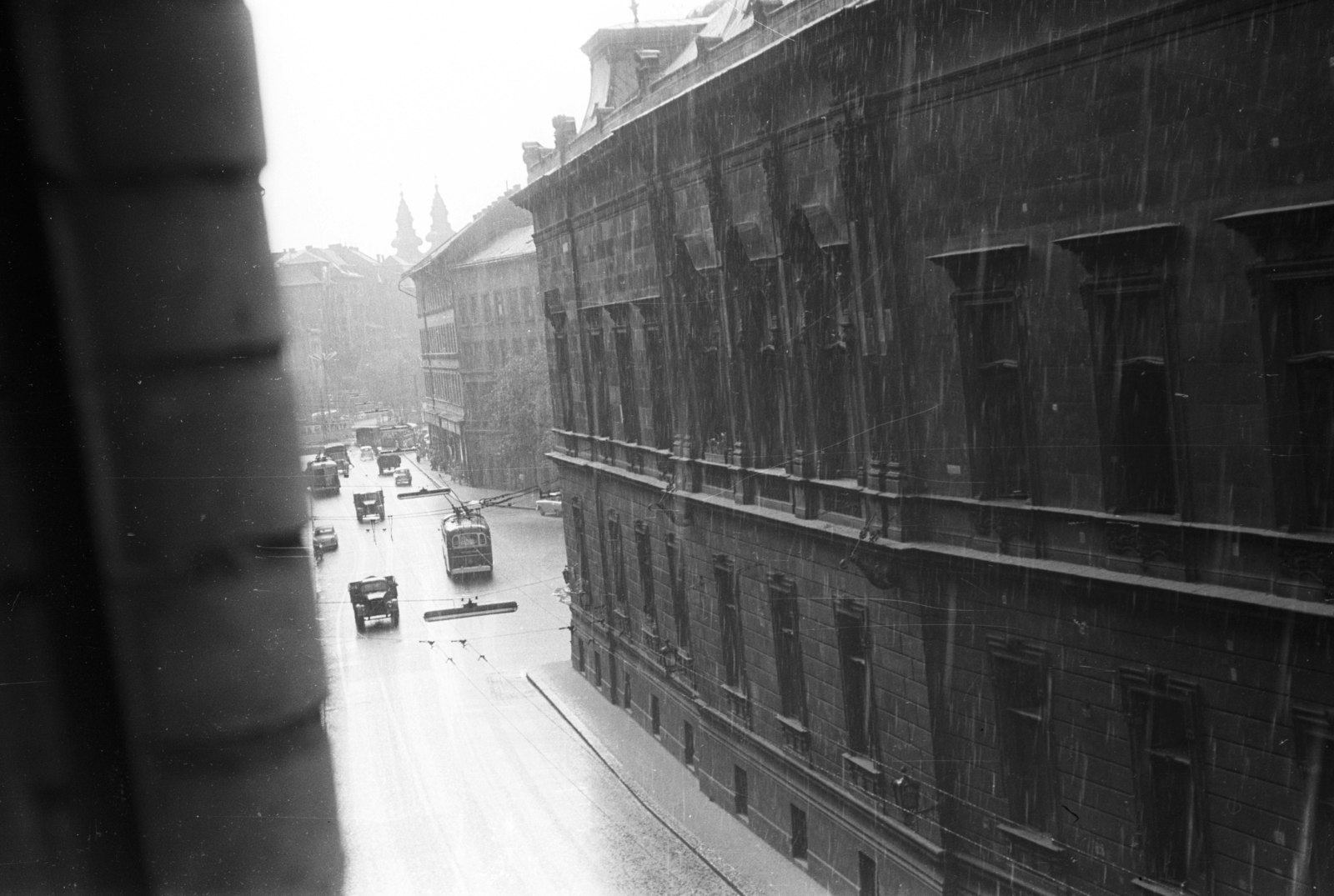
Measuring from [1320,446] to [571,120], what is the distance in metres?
11.7

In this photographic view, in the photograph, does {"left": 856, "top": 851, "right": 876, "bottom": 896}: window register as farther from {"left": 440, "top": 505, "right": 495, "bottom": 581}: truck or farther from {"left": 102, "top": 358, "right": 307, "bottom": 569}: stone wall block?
{"left": 102, "top": 358, "right": 307, "bottom": 569}: stone wall block

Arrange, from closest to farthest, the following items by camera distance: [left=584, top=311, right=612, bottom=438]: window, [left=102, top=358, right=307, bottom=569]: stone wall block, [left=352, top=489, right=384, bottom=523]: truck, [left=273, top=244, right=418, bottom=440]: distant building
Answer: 1. [left=102, top=358, right=307, bottom=569]: stone wall block
2. [left=273, top=244, right=418, bottom=440]: distant building
3. [left=352, top=489, right=384, bottom=523]: truck
4. [left=584, top=311, right=612, bottom=438]: window

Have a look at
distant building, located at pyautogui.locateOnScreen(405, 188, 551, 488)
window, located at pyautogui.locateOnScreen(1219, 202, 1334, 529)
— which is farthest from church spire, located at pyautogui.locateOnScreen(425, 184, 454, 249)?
window, located at pyautogui.locateOnScreen(1219, 202, 1334, 529)

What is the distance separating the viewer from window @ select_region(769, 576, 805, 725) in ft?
29.6

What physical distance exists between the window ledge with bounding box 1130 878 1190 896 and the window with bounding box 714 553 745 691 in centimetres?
469

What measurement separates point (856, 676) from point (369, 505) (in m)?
4.29

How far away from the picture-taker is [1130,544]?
5516 mm

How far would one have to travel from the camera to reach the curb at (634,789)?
8.51 m

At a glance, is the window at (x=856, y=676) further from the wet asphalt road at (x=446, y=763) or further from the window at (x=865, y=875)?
the wet asphalt road at (x=446, y=763)

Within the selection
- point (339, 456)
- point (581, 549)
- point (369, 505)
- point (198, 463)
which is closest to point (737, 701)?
point (369, 505)

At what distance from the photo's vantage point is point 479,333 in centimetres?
1286

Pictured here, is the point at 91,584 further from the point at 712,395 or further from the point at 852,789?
the point at 712,395

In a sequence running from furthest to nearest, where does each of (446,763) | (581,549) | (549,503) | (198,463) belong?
(549,503) < (581,549) < (446,763) < (198,463)

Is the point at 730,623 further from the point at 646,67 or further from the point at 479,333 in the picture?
the point at 646,67
